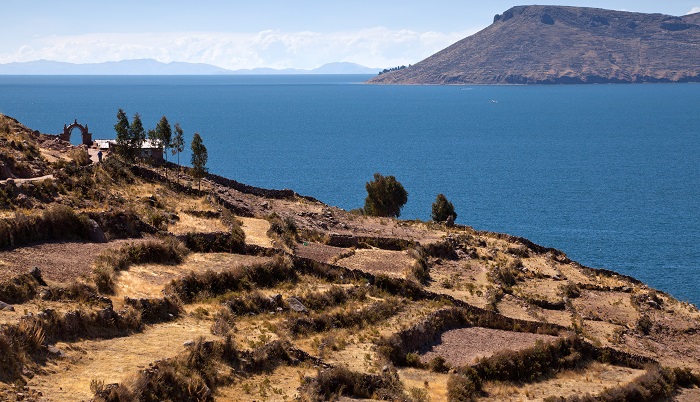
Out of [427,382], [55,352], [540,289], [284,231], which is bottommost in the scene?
[540,289]

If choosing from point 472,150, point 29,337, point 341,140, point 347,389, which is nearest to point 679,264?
point 347,389

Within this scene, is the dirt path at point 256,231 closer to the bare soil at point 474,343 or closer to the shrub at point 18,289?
the bare soil at point 474,343

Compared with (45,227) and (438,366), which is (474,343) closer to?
(438,366)

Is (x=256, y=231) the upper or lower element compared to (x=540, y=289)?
upper

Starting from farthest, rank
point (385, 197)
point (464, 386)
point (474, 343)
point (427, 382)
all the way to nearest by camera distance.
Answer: point (385, 197) → point (474, 343) → point (427, 382) → point (464, 386)

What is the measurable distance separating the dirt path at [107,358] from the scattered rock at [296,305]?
4905 mm

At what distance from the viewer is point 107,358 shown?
24188 millimetres

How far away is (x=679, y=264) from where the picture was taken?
68250mm

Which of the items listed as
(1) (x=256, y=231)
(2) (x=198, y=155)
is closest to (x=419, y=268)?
(1) (x=256, y=231)

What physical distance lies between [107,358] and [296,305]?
33.0 feet

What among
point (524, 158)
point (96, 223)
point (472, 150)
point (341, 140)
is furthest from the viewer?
point (341, 140)

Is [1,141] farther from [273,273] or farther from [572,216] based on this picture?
[572,216]

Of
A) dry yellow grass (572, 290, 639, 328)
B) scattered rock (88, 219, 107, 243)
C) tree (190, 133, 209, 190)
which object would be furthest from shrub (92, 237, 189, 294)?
dry yellow grass (572, 290, 639, 328)

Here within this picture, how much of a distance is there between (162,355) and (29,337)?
4067 mm
